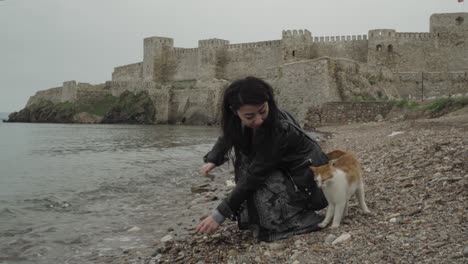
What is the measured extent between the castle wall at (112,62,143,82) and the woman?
169ft

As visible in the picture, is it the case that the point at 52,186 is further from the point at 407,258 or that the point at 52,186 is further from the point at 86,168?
the point at 407,258

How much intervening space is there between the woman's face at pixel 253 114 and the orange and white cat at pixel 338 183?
640 mm

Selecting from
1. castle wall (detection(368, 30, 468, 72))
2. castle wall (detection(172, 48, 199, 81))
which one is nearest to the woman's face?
castle wall (detection(368, 30, 468, 72))

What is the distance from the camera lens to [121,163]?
1491cm

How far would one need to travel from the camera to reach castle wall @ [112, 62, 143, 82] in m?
55.8

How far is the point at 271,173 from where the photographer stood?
4.39 m

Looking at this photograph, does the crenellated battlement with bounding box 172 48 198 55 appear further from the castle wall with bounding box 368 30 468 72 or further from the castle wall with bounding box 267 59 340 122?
the castle wall with bounding box 267 59 340 122

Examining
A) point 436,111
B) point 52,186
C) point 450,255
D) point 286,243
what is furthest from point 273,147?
point 436,111

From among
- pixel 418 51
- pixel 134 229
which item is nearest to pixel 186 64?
pixel 418 51

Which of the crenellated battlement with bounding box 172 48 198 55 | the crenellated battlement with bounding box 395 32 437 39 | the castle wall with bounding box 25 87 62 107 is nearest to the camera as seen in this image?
the crenellated battlement with bounding box 395 32 437 39

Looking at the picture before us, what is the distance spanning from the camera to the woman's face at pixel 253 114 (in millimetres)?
4055

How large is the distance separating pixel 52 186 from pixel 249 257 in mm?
7849

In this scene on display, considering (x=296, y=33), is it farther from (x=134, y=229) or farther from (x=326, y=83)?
(x=134, y=229)

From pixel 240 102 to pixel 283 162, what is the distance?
731 millimetres
